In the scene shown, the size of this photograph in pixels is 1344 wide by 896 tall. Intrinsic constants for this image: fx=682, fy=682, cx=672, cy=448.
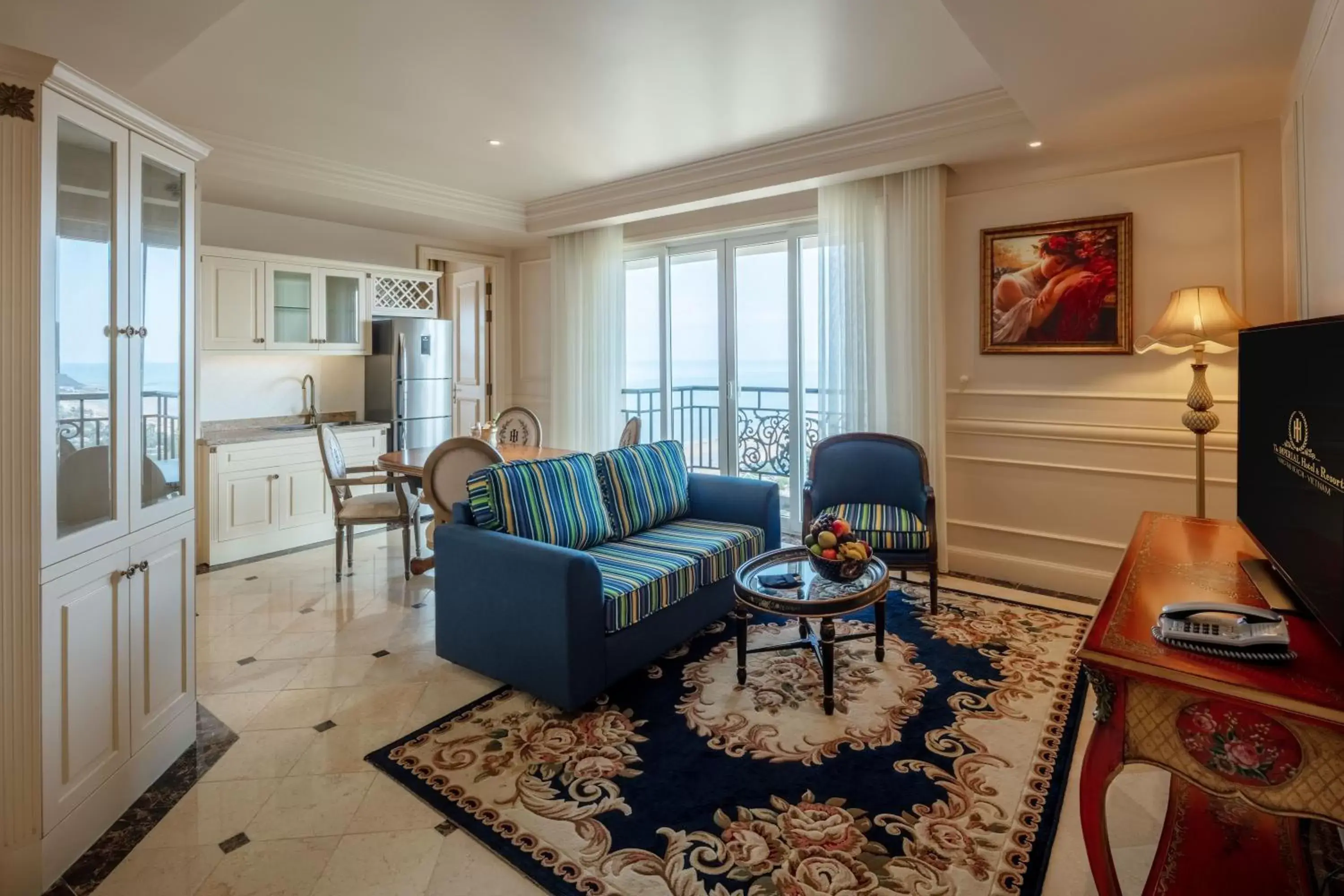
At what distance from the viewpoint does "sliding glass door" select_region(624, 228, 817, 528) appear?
5.02m

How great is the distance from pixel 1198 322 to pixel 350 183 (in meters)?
5.04

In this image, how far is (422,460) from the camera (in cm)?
429

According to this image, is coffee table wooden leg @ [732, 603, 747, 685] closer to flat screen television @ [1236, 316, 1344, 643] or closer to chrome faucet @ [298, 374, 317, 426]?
flat screen television @ [1236, 316, 1344, 643]

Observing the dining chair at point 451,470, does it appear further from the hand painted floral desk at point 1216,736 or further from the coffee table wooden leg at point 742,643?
the hand painted floral desk at point 1216,736

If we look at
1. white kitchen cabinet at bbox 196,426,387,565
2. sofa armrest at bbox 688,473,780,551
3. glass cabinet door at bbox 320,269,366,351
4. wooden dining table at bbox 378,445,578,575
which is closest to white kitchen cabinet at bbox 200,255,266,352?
glass cabinet door at bbox 320,269,366,351

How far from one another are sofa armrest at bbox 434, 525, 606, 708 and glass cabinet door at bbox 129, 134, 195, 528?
3.16ft

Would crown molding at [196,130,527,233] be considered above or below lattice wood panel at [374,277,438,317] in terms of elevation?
above

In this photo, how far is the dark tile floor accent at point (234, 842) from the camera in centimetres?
188

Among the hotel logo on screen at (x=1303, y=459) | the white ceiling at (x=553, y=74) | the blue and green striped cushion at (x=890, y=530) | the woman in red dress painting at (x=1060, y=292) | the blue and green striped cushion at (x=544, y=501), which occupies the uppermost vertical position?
the white ceiling at (x=553, y=74)

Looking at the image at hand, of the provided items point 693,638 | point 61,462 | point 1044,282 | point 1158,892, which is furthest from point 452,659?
point 1044,282

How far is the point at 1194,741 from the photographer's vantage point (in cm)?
122

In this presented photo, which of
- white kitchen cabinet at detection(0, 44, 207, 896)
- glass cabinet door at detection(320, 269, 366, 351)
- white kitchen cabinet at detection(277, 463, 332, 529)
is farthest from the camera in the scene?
glass cabinet door at detection(320, 269, 366, 351)

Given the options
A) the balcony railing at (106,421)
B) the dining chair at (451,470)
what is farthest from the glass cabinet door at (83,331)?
the dining chair at (451,470)

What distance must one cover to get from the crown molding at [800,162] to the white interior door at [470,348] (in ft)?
3.89
